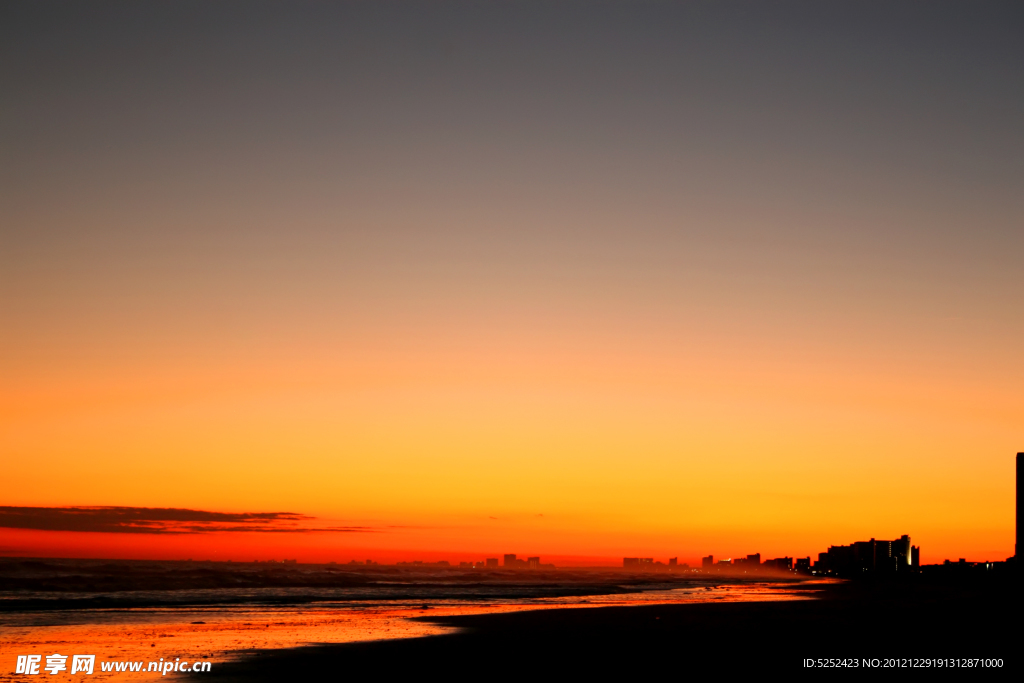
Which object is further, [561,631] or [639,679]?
[561,631]

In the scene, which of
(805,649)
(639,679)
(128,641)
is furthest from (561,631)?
(128,641)

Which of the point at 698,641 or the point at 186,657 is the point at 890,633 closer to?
the point at 698,641

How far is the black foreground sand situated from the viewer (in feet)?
68.1

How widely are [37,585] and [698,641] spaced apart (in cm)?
5363

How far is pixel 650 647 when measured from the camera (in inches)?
1011

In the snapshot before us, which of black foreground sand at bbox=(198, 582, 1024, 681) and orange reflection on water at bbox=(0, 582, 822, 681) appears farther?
orange reflection on water at bbox=(0, 582, 822, 681)

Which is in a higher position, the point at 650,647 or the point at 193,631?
the point at 650,647

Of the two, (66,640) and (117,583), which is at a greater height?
(66,640)

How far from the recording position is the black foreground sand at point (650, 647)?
20750 mm

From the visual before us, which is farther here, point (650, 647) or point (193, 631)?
point (193, 631)

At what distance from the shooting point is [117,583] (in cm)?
6681

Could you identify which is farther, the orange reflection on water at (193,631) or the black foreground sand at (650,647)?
the orange reflection on water at (193,631)

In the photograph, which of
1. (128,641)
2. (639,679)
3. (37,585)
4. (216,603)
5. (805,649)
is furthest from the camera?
(37,585)

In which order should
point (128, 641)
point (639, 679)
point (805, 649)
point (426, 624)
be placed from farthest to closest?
1. point (426, 624)
2. point (128, 641)
3. point (805, 649)
4. point (639, 679)
